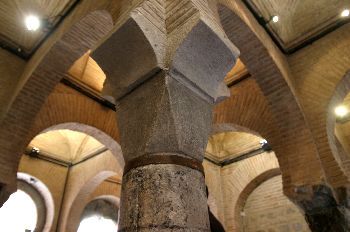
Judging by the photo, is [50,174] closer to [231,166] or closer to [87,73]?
[87,73]

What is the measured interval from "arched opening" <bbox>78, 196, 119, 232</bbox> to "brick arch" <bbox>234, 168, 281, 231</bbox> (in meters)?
4.88

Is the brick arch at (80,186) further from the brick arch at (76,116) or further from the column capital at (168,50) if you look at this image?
the column capital at (168,50)

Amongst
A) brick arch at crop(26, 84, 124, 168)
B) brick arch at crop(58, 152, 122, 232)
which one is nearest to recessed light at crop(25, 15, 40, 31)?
brick arch at crop(26, 84, 124, 168)

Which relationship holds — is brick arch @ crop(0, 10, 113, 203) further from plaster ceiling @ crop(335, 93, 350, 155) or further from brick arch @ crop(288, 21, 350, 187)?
plaster ceiling @ crop(335, 93, 350, 155)

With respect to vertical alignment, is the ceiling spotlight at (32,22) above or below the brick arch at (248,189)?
above

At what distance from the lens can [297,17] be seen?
5.20 m

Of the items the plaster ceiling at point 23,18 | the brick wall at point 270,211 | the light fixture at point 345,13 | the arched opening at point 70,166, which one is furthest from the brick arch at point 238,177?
the plaster ceiling at point 23,18

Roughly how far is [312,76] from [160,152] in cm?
382

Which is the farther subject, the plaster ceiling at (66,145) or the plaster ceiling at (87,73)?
the plaster ceiling at (66,145)

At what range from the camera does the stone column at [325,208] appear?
388cm

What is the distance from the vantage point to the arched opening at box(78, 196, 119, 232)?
1104 cm

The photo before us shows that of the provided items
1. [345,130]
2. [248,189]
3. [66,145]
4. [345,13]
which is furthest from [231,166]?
[345,13]

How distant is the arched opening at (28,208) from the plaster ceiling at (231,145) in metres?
5.27

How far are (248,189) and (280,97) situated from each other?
4823 mm
